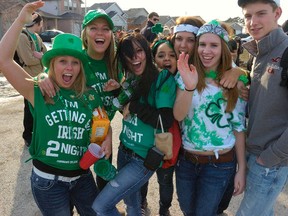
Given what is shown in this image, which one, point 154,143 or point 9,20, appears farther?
point 9,20

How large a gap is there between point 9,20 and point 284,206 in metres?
33.1

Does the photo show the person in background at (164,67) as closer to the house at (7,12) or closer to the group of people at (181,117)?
the group of people at (181,117)

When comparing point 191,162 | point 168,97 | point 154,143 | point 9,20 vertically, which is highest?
point 168,97

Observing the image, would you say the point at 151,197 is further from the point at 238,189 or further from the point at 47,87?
the point at 47,87

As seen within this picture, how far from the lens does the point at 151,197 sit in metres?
3.60

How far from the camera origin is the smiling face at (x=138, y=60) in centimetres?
235

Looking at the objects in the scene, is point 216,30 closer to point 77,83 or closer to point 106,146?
point 77,83

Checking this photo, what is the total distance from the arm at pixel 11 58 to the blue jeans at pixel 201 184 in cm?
145

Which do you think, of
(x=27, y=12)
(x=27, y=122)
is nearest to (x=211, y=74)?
(x=27, y=12)

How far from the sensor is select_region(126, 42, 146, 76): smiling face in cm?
235

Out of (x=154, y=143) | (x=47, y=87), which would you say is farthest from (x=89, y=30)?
(x=154, y=143)

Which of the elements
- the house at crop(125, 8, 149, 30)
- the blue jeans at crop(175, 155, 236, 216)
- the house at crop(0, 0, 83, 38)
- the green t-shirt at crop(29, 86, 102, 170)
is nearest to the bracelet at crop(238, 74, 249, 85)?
the blue jeans at crop(175, 155, 236, 216)

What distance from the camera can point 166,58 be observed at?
264cm

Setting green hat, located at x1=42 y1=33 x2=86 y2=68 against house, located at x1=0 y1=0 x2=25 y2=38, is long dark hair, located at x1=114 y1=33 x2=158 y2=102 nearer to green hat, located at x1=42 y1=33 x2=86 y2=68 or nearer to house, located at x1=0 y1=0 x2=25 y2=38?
green hat, located at x1=42 y1=33 x2=86 y2=68
